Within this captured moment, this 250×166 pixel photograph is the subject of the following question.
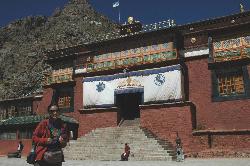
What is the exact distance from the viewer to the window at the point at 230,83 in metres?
24.1

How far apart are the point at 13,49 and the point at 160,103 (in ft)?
138

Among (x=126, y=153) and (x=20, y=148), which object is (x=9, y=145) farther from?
(x=126, y=153)

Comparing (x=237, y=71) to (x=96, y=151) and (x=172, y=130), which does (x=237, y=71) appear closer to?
(x=172, y=130)

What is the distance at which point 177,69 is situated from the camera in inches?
1017

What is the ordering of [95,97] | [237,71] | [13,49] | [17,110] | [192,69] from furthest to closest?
1. [13,49]
2. [17,110]
3. [95,97]
4. [192,69]
5. [237,71]

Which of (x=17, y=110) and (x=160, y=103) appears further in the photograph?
(x=17, y=110)

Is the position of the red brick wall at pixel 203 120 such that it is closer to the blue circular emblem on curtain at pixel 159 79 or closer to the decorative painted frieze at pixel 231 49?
the decorative painted frieze at pixel 231 49

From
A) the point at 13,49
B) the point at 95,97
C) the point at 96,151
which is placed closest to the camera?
the point at 96,151

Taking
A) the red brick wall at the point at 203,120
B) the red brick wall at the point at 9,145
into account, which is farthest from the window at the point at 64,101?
the red brick wall at the point at 203,120

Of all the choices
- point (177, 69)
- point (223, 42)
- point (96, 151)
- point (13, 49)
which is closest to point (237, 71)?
point (223, 42)

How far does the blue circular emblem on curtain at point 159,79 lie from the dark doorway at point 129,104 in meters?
3.28

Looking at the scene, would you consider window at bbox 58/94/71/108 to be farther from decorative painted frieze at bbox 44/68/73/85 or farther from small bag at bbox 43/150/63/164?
small bag at bbox 43/150/63/164

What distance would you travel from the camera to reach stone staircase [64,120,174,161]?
838 inches

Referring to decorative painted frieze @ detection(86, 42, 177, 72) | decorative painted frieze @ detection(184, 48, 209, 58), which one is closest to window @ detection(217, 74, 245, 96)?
decorative painted frieze @ detection(184, 48, 209, 58)
